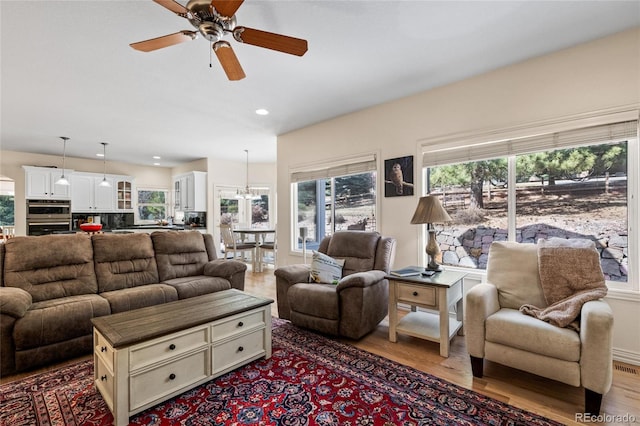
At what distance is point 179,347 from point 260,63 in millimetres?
2508

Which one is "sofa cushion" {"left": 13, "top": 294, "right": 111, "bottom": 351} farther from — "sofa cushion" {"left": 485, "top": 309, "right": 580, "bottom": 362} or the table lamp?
"sofa cushion" {"left": 485, "top": 309, "right": 580, "bottom": 362}

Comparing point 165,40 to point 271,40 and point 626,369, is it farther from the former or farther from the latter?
point 626,369

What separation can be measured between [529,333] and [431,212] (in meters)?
1.25

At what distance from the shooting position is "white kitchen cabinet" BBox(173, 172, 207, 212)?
7.21m

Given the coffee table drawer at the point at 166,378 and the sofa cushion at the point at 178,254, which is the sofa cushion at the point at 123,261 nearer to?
the sofa cushion at the point at 178,254

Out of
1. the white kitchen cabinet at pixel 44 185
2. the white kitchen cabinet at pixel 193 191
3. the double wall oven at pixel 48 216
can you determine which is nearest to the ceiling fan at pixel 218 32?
the white kitchen cabinet at pixel 193 191

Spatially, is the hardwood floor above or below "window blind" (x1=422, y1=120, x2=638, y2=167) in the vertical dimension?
below

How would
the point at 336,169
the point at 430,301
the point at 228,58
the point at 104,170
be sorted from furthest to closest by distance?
the point at 104,170 → the point at 336,169 → the point at 430,301 → the point at 228,58

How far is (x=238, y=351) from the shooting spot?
7.29 ft

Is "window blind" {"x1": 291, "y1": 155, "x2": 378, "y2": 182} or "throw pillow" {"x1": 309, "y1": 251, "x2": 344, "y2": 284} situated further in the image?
"window blind" {"x1": 291, "y1": 155, "x2": 378, "y2": 182}

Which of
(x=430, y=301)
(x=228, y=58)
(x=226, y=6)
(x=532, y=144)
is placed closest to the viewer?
(x=226, y=6)

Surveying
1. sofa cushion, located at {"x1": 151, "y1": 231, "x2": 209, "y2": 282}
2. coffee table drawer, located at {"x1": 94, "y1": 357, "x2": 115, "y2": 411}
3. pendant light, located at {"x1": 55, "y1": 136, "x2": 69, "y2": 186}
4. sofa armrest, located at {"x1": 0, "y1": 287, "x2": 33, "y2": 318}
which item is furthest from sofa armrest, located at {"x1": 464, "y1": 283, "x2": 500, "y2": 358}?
pendant light, located at {"x1": 55, "y1": 136, "x2": 69, "y2": 186}

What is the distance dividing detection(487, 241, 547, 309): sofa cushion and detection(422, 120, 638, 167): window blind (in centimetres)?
100

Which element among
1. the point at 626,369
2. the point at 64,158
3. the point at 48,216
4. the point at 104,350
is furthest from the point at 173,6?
the point at 64,158
